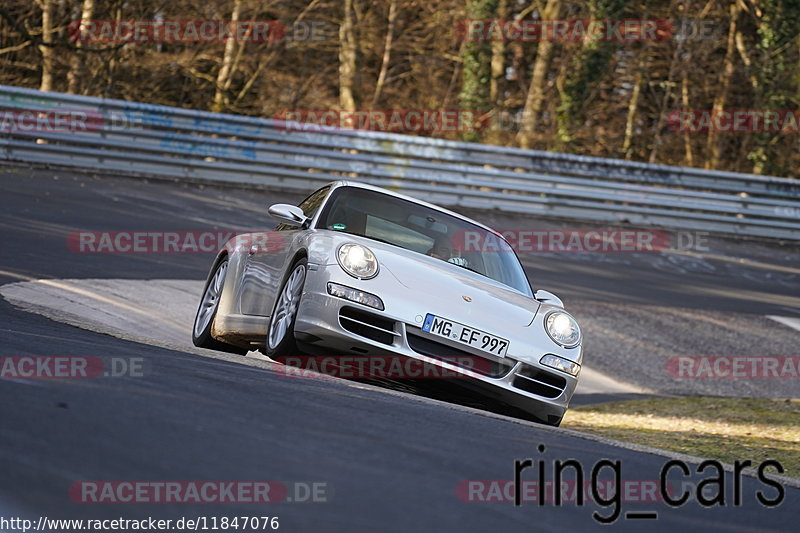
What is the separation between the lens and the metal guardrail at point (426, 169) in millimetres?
18031

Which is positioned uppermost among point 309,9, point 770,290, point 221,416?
point 309,9

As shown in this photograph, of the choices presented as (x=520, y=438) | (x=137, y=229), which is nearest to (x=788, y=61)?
(x=137, y=229)

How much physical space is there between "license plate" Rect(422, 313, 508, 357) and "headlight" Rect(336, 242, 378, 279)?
418 mm

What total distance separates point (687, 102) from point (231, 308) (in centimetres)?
2634

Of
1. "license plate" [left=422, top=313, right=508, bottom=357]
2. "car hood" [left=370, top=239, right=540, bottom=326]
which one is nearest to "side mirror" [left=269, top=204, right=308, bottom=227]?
"car hood" [left=370, top=239, right=540, bottom=326]

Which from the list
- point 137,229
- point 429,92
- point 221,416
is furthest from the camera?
point 429,92

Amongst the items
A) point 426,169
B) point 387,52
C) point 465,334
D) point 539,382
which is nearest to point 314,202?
point 465,334

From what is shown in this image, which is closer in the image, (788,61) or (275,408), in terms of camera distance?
(275,408)

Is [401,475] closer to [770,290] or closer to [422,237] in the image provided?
[422,237]

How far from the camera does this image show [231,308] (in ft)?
25.9

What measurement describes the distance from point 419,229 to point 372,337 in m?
1.36

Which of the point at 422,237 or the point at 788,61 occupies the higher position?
the point at 788,61

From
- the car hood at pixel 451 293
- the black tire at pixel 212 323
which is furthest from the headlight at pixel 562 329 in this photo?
the black tire at pixel 212 323

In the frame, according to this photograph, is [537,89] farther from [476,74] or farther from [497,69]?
[497,69]
